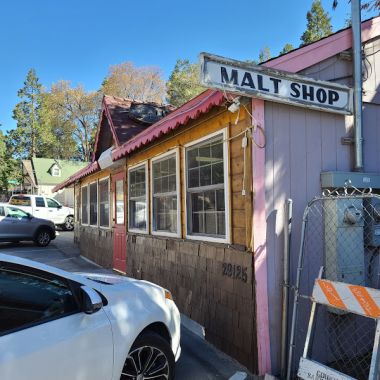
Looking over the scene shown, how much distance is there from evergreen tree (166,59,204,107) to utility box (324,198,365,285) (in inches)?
1231

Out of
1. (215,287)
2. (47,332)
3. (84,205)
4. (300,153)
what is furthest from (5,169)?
(47,332)

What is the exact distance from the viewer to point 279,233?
435 centimetres

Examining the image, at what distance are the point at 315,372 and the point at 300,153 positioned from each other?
7.46 feet

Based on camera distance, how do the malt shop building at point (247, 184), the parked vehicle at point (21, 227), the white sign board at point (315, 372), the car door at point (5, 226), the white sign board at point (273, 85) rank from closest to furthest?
the white sign board at point (315, 372), the white sign board at point (273, 85), the malt shop building at point (247, 184), the car door at point (5, 226), the parked vehicle at point (21, 227)

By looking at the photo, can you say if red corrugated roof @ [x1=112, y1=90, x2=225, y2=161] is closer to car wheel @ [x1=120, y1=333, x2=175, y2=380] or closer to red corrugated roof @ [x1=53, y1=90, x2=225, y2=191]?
red corrugated roof @ [x1=53, y1=90, x2=225, y2=191]

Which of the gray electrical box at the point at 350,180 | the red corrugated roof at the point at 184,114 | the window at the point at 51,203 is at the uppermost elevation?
the red corrugated roof at the point at 184,114

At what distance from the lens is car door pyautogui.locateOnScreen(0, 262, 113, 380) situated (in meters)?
2.39

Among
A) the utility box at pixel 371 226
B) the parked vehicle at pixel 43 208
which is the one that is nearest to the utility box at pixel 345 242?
the utility box at pixel 371 226

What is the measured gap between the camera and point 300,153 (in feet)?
14.9

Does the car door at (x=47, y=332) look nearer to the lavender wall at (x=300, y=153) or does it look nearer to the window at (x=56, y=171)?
the lavender wall at (x=300, y=153)

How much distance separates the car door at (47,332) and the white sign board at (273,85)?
7.47 feet

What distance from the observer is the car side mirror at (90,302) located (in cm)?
288

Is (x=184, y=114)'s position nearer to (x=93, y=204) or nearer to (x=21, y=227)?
(x=93, y=204)

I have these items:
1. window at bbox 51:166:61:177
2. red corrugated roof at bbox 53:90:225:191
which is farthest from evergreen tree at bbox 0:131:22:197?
red corrugated roof at bbox 53:90:225:191
